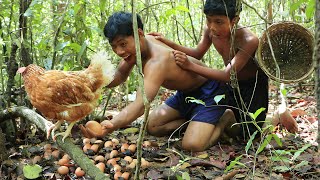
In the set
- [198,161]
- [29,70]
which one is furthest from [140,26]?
[198,161]

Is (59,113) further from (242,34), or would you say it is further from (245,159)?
(242,34)

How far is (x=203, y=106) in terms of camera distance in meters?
3.81

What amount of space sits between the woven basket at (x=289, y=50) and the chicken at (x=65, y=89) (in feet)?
5.02

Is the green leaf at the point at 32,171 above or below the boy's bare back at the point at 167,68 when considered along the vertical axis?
below

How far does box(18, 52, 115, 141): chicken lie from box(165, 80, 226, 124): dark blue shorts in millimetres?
1074

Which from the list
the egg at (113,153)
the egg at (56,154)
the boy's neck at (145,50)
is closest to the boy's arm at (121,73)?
the boy's neck at (145,50)

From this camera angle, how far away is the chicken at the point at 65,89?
2824 millimetres

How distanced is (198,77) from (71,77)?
145 cm

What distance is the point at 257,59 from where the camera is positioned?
346cm

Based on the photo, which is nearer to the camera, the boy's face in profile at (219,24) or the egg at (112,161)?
the egg at (112,161)

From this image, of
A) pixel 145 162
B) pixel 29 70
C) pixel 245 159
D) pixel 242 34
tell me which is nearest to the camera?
pixel 29 70

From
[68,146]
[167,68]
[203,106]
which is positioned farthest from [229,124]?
[68,146]

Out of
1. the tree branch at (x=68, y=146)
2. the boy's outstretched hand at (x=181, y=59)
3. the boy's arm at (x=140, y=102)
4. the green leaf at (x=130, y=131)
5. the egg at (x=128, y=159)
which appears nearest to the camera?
the tree branch at (x=68, y=146)

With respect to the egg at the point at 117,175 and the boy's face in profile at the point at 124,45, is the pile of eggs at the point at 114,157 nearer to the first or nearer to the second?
the egg at the point at 117,175
